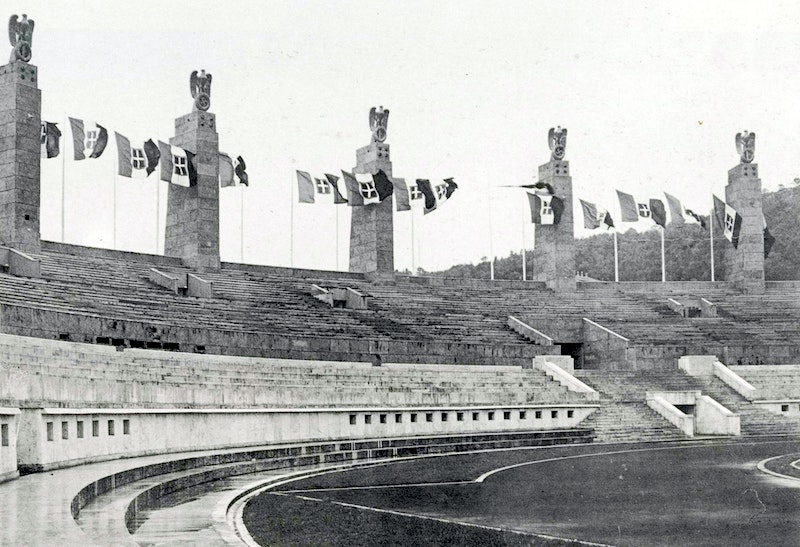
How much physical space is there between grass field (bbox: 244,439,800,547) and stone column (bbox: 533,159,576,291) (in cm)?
2788

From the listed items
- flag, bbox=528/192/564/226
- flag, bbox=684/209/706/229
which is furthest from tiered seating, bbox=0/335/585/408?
flag, bbox=684/209/706/229

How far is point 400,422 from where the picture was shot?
28.2m

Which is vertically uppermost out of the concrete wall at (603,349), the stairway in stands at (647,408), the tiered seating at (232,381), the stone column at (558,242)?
the stone column at (558,242)

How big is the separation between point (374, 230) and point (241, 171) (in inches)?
258

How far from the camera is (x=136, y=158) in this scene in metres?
40.1

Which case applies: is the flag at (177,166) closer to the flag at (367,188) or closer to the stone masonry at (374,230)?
the flag at (367,188)

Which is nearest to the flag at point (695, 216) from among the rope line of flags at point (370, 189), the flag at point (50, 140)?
the rope line of flags at point (370, 189)

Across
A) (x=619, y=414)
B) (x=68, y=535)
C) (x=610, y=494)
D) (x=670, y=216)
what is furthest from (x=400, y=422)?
(x=670, y=216)

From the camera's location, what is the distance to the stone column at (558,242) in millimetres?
51562

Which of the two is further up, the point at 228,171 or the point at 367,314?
the point at 228,171

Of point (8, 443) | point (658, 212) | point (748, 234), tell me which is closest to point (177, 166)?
point (658, 212)

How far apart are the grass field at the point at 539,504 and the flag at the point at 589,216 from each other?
30098 mm

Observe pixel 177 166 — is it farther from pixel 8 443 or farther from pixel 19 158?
pixel 8 443

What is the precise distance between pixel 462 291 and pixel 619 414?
53.9ft
